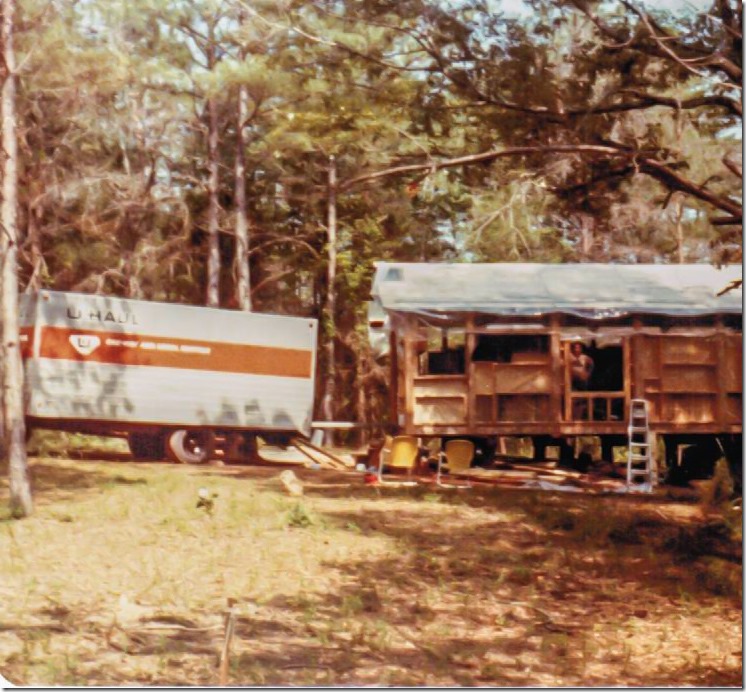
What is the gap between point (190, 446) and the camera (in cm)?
662

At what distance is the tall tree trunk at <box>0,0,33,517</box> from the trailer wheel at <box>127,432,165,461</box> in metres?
0.87

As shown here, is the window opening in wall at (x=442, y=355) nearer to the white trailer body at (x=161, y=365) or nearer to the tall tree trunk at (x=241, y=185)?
the white trailer body at (x=161, y=365)

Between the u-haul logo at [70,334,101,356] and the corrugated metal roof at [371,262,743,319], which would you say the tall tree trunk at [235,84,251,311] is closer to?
the corrugated metal roof at [371,262,743,319]

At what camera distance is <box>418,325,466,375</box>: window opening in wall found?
26.3 feet

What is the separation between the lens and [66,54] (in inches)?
204

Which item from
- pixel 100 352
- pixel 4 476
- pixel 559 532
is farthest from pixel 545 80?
pixel 100 352

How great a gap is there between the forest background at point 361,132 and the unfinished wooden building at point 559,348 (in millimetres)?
580

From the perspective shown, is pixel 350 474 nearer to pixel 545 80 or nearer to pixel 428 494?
pixel 428 494

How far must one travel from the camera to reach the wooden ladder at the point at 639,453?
644 cm

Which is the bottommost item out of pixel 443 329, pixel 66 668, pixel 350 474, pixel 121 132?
pixel 66 668

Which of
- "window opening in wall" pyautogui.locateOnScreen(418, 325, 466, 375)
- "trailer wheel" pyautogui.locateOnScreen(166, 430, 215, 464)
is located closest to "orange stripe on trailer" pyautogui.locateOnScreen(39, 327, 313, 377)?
"trailer wheel" pyautogui.locateOnScreen(166, 430, 215, 464)

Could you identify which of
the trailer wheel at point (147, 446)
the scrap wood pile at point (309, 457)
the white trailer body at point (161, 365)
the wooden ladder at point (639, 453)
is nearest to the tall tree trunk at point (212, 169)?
the white trailer body at point (161, 365)

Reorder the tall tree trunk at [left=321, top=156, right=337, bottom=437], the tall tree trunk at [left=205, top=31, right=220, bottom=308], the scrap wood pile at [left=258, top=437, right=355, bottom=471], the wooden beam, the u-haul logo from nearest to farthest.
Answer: the tall tree trunk at [left=205, top=31, right=220, bottom=308]
the tall tree trunk at [left=321, top=156, right=337, bottom=437]
the scrap wood pile at [left=258, top=437, right=355, bottom=471]
the u-haul logo
the wooden beam

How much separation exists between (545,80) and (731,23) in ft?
2.96
